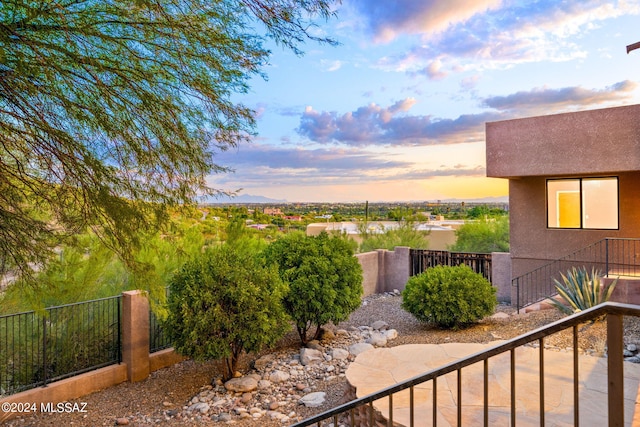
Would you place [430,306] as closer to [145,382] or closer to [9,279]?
[145,382]

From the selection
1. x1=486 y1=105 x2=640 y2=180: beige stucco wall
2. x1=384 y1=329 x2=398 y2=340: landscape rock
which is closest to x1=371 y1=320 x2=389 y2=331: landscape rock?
x1=384 y1=329 x2=398 y2=340: landscape rock

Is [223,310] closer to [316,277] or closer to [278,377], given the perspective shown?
[278,377]

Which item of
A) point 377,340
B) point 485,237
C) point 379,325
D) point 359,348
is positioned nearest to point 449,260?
point 485,237

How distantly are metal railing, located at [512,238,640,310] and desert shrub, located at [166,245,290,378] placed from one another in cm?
583

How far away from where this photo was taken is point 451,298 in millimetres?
8367

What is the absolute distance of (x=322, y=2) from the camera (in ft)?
11.9

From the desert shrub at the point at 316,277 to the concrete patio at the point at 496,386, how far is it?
182cm

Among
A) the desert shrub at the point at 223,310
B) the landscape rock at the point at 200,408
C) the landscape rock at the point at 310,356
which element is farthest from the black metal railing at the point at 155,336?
the landscape rock at the point at 310,356

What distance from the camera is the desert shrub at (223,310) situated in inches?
249

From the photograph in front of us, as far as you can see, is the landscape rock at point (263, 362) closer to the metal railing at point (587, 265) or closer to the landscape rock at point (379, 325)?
the landscape rock at point (379, 325)

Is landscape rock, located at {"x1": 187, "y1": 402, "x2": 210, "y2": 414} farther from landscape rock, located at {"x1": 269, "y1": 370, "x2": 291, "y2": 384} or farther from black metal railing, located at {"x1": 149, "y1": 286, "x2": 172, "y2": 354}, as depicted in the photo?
black metal railing, located at {"x1": 149, "y1": 286, "x2": 172, "y2": 354}

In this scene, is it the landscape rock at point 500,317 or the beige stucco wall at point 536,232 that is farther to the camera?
the beige stucco wall at point 536,232

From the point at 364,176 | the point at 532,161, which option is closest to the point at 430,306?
the point at 532,161

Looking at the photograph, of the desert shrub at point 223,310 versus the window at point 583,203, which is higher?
the window at point 583,203
